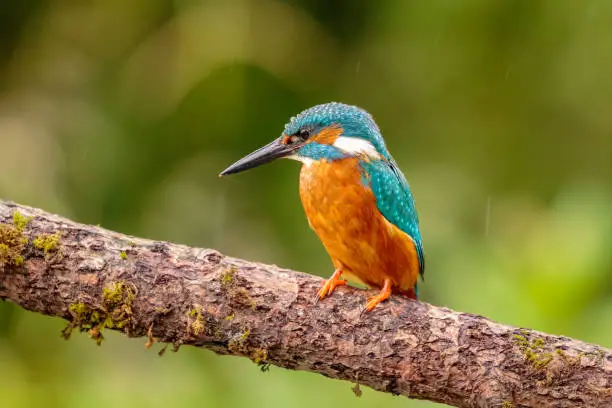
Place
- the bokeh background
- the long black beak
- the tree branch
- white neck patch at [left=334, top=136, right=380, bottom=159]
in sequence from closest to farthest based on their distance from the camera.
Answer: the tree branch, white neck patch at [left=334, top=136, right=380, bottom=159], the long black beak, the bokeh background

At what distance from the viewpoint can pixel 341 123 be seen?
324 centimetres

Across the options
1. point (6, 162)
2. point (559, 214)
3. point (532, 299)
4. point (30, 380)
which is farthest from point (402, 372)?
point (6, 162)

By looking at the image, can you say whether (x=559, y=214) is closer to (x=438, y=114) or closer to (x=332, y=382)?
(x=332, y=382)

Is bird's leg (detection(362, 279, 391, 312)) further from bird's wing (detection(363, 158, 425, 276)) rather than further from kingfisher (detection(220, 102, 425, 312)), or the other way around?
bird's wing (detection(363, 158, 425, 276))

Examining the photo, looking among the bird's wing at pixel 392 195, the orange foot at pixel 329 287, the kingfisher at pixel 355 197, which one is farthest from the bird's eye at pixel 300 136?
the orange foot at pixel 329 287

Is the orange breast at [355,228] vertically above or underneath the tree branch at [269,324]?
above

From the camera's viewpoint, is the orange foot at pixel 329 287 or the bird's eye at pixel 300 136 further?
the bird's eye at pixel 300 136

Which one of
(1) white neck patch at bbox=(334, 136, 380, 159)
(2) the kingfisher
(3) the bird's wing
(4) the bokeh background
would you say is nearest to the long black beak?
(2) the kingfisher

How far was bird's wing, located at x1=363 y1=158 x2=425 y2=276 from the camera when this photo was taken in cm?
310

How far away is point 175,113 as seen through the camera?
18.8ft

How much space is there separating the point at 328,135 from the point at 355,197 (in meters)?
0.31

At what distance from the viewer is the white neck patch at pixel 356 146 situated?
3.18 m

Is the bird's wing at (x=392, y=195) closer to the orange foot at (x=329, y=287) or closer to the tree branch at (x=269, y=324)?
the orange foot at (x=329, y=287)

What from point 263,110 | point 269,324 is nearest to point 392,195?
point 269,324
